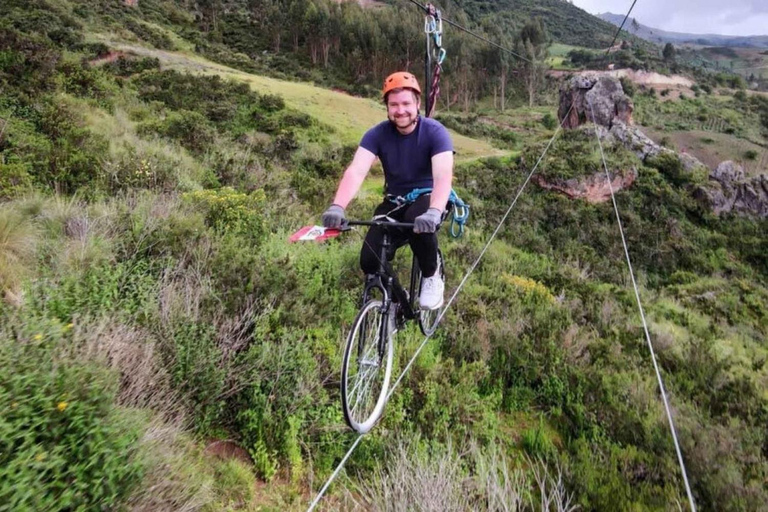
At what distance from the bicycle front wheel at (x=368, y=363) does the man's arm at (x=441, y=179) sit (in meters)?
0.85

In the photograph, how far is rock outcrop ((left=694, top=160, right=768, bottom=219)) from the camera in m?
18.3

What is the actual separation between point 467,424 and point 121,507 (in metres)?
2.55

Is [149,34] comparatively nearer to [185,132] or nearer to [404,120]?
[185,132]

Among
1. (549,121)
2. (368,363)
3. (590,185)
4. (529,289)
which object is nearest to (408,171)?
(368,363)

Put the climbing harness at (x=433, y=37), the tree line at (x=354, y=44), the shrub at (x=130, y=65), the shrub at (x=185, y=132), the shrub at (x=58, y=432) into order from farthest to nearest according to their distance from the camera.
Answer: the tree line at (x=354, y=44), the shrub at (x=130, y=65), the shrub at (x=185, y=132), the climbing harness at (x=433, y=37), the shrub at (x=58, y=432)

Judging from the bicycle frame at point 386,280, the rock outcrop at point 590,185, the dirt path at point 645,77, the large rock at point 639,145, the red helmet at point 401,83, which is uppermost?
the dirt path at point 645,77

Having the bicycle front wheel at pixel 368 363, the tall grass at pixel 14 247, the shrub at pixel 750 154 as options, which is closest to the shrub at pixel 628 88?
the shrub at pixel 750 154

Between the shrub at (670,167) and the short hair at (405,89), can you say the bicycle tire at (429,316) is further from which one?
the shrub at (670,167)

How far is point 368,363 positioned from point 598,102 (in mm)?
24838

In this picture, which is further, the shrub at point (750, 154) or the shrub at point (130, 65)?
the shrub at point (750, 154)

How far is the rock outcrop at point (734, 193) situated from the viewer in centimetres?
1833

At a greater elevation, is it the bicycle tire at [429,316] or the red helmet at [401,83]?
the red helmet at [401,83]

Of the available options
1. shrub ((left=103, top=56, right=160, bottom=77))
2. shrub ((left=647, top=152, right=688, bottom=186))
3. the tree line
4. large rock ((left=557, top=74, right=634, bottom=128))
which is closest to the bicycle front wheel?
shrub ((left=103, top=56, right=160, bottom=77))

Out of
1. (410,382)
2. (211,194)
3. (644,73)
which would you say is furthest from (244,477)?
(644,73)
